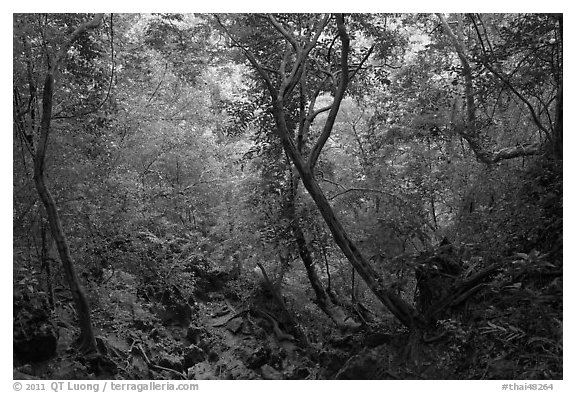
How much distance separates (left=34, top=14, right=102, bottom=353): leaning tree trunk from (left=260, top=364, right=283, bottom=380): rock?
3.28m

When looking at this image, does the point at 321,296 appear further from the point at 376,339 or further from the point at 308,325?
the point at 376,339

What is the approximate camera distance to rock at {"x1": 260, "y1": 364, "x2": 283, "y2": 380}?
28.2ft

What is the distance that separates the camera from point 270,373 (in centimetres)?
875

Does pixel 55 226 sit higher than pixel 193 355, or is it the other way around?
pixel 55 226

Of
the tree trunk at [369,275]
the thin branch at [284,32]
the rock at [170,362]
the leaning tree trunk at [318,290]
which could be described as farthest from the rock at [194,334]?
the thin branch at [284,32]

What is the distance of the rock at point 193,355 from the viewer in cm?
960

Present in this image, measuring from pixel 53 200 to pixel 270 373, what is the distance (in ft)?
16.0

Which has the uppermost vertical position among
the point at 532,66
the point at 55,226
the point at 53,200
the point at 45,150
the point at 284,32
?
the point at 284,32

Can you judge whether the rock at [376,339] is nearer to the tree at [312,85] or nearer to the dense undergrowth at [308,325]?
the dense undergrowth at [308,325]

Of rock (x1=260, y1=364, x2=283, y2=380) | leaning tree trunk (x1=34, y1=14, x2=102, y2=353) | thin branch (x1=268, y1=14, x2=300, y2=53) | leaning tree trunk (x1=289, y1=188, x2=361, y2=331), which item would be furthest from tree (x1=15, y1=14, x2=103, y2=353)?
leaning tree trunk (x1=289, y1=188, x2=361, y2=331)

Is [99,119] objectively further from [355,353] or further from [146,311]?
[355,353]

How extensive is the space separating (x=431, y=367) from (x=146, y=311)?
5636mm

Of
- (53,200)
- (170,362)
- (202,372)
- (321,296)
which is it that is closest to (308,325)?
(321,296)

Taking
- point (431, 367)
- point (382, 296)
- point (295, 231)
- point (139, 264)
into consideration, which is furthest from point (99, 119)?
point (431, 367)
